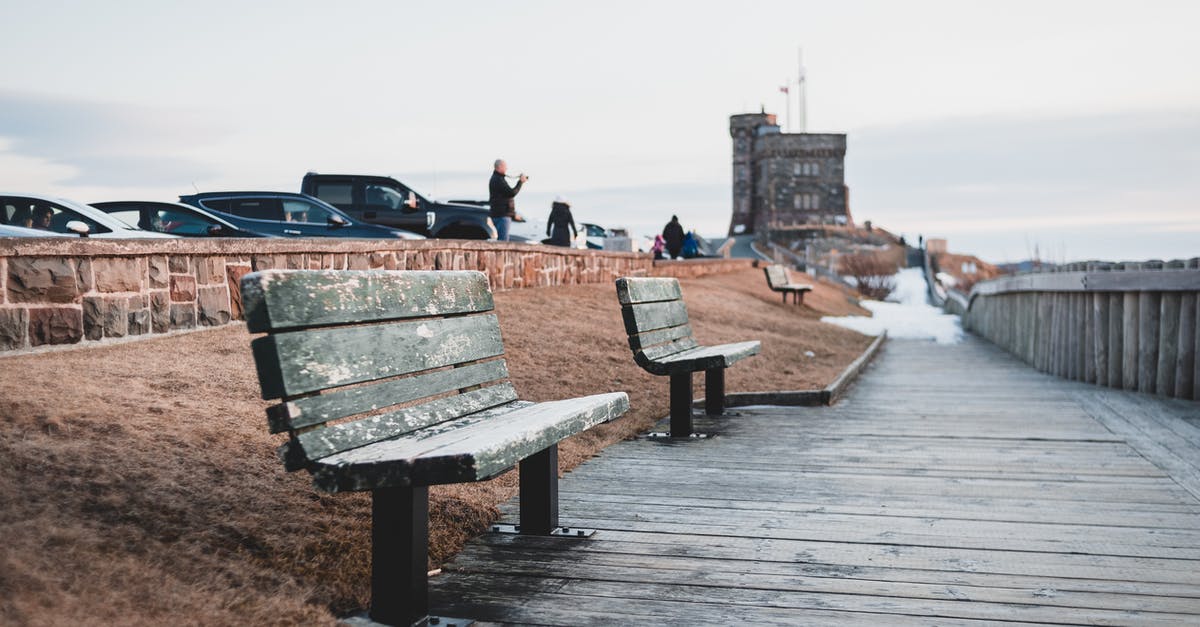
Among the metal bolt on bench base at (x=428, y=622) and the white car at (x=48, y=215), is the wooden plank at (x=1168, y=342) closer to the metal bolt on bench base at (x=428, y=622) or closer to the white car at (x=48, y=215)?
the metal bolt on bench base at (x=428, y=622)

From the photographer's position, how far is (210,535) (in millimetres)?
3463

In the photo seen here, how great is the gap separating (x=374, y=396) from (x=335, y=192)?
13163 mm

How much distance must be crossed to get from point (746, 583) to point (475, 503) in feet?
4.36

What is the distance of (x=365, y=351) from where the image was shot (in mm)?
3299

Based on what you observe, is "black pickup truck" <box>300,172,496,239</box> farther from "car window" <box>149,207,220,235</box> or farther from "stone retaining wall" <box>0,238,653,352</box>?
"stone retaining wall" <box>0,238,653,352</box>

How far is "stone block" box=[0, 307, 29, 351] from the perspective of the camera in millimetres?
6258

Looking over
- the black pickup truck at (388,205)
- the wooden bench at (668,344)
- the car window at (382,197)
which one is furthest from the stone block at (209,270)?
the car window at (382,197)

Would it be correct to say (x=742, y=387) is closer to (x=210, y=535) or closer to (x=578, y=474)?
(x=578, y=474)

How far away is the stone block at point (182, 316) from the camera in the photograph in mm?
7531

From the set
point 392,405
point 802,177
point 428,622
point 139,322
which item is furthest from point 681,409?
point 802,177

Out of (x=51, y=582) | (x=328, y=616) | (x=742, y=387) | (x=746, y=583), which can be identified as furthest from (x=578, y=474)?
(x=742, y=387)

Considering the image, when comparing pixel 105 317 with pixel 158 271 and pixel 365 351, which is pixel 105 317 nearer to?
pixel 158 271

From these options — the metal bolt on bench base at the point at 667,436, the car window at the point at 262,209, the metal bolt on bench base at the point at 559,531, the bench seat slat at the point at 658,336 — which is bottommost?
the metal bolt on bench base at the point at 667,436

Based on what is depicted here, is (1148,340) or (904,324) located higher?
(1148,340)
